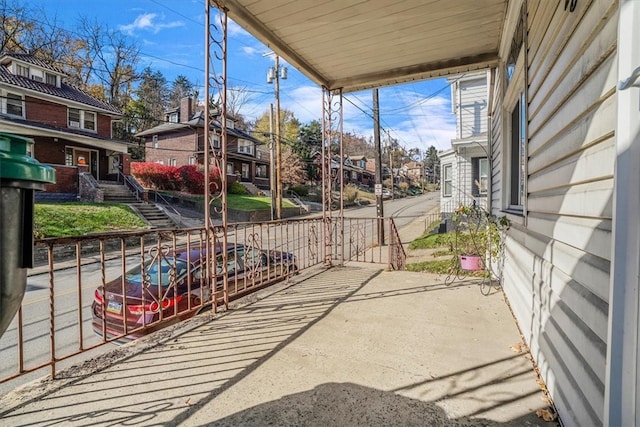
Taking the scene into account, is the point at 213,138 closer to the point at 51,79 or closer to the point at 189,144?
the point at 189,144

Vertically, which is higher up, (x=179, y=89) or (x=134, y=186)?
(x=179, y=89)

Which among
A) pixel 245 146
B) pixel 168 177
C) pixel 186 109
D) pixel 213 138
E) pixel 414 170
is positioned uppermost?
pixel 414 170

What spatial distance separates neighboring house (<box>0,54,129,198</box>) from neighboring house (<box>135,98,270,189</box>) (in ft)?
20.6

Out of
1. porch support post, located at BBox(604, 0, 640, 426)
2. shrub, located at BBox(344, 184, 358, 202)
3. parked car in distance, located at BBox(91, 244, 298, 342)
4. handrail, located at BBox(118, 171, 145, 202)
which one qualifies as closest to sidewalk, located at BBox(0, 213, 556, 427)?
parked car in distance, located at BBox(91, 244, 298, 342)

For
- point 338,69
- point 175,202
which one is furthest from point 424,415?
point 175,202

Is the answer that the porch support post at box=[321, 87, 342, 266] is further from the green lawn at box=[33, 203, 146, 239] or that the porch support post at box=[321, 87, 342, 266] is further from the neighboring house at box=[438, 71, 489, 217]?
the green lawn at box=[33, 203, 146, 239]

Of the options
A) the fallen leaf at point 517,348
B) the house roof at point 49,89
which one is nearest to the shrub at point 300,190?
the house roof at point 49,89

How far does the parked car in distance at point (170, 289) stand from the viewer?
3.11m

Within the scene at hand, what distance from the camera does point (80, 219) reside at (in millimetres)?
12062

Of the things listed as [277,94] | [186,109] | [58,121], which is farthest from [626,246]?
[186,109]

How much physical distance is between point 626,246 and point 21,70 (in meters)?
24.8

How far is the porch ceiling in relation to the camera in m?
Answer: 3.40

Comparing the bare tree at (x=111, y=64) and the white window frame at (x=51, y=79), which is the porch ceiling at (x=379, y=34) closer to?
the white window frame at (x=51, y=79)

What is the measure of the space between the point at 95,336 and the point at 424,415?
4.03m
